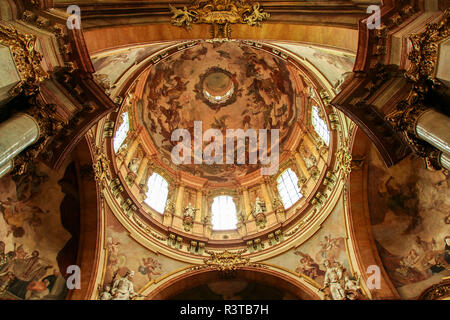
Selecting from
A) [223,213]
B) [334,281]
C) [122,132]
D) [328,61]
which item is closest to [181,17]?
[328,61]

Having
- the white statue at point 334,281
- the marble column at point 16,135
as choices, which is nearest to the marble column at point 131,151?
the marble column at point 16,135

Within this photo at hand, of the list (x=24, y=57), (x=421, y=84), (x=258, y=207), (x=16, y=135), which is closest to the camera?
(x=24, y=57)

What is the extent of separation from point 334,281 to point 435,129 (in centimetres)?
899

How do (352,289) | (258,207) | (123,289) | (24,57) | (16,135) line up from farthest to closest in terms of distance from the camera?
(258,207), (123,289), (352,289), (16,135), (24,57)

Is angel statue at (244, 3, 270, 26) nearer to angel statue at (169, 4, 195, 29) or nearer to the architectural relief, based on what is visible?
the architectural relief

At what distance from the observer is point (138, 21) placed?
8773mm

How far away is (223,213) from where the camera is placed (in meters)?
20.2

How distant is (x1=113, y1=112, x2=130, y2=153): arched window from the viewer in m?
17.0

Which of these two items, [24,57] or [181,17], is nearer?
[24,57]

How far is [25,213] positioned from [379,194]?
526 inches

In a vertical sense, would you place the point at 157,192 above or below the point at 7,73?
above

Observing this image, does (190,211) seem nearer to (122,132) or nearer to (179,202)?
(179,202)

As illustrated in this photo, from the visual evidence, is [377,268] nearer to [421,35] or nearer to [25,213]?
[421,35]

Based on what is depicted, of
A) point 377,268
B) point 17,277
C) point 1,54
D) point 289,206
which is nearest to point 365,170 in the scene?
point 377,268
